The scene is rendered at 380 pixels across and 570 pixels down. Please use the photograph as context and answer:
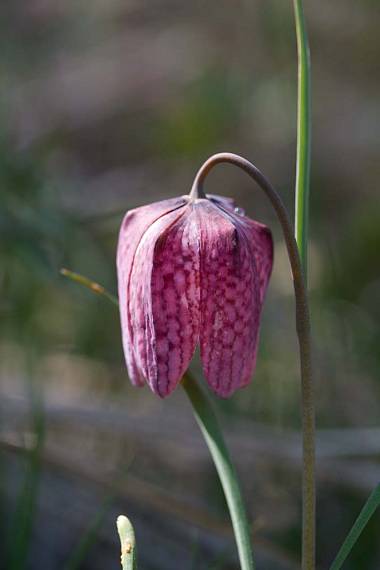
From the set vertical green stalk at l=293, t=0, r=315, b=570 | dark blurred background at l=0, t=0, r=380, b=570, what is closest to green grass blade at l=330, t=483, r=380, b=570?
vertical green stalk at l=293, t=0, r=315, b=570

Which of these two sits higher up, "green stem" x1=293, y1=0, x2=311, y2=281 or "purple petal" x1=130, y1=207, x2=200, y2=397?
"green stem" x1=293, y1=0, x2=311, y2=281

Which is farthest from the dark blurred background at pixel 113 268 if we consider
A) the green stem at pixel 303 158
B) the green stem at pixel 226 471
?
the green stem at pixel 303 158

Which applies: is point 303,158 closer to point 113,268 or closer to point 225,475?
point 225,475

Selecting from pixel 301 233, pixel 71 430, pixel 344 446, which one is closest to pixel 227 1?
pixel 71 430

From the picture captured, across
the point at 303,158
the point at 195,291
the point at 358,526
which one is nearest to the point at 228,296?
the point at 195,291

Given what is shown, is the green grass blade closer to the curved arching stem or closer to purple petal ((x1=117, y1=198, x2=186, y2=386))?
the curved arching stem

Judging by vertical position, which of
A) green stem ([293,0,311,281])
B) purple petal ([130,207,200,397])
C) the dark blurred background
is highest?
green stem ([293,0,311,281])
